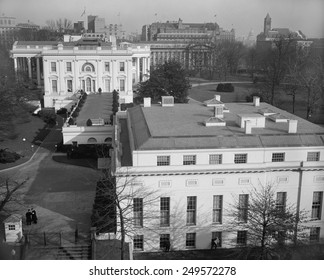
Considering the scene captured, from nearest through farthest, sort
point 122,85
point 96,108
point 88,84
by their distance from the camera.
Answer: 1. point 96,108
2. point 88,84
3. point 122,85

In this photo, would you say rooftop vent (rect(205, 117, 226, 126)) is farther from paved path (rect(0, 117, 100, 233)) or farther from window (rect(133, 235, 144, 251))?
paved path (rect(0, 117, 100, 233))

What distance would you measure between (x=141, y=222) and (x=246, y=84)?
1798 centimetres

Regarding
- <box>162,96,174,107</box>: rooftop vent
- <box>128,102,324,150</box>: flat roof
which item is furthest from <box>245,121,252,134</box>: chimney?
<box>162,96,174,107</box>: rooftop vent

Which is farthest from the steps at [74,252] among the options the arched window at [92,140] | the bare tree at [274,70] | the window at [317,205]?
the bare tree at [274,70]

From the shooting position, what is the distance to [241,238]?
898 centimetres

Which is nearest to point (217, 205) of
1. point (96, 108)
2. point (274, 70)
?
point (96, 108)

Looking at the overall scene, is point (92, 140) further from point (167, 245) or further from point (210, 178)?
point (167, 245)

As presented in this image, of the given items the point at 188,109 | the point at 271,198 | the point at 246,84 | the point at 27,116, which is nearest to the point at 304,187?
the point at 271,198

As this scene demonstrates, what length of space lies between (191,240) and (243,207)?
1313mm

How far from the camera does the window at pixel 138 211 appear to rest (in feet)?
29.7

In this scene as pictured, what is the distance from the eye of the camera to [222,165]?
9.20m

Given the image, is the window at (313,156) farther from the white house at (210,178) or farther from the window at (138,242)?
the window at (138,242)
